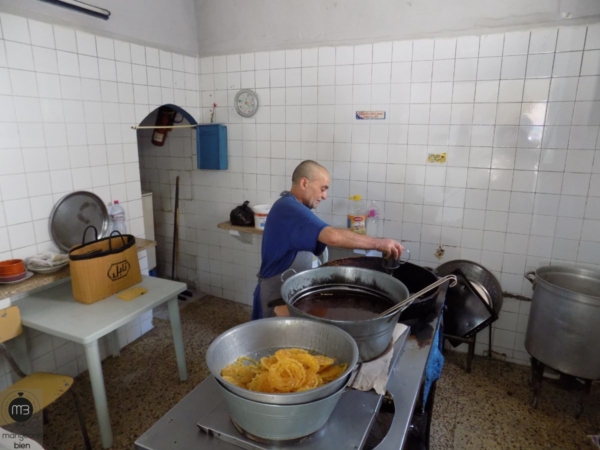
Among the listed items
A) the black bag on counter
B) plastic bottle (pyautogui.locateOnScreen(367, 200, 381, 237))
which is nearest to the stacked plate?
the black bag on counter

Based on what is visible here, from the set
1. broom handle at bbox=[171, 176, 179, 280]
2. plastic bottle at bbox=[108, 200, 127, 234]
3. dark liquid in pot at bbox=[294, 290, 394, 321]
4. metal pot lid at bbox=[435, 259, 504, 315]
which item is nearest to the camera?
dark liquid in pot at bbox=[294, 290, 394, 321]

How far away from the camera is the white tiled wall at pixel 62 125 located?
7.41ft

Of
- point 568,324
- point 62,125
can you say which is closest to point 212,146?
point 62,125

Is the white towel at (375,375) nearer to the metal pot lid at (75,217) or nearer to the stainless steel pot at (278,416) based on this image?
the stainless steel pot at (278,416)

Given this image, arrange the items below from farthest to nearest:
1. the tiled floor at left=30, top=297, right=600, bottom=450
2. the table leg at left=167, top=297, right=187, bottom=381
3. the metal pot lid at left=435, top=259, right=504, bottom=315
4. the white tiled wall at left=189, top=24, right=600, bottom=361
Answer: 1. the metal pot lid at left=435, top=259, right=504, bottom=315
2. the table leg at left=167, top=297, right=187, bottom=381
3. the white tiled wall at left=189, top=24, right=600, bottom=361
4. the tiled floor at left=30, top=297, right=600, bottom=450

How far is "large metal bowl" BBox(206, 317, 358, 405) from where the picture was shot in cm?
103

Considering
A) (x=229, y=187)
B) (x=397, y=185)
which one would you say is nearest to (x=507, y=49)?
(x=397, y=185)

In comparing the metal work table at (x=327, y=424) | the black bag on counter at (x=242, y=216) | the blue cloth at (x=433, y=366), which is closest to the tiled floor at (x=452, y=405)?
the blue cloth at (x=433, y=366)

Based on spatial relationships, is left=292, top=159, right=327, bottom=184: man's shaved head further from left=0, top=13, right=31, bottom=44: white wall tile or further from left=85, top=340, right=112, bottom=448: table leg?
left=0, top=13, right=31, bottom=44: white wall tile

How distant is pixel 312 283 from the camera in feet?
5.10

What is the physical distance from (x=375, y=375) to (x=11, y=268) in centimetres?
205

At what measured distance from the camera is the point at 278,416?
86 cm

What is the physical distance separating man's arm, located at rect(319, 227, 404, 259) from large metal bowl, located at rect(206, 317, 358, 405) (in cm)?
58

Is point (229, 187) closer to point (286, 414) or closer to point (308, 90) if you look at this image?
point (308, 90)
